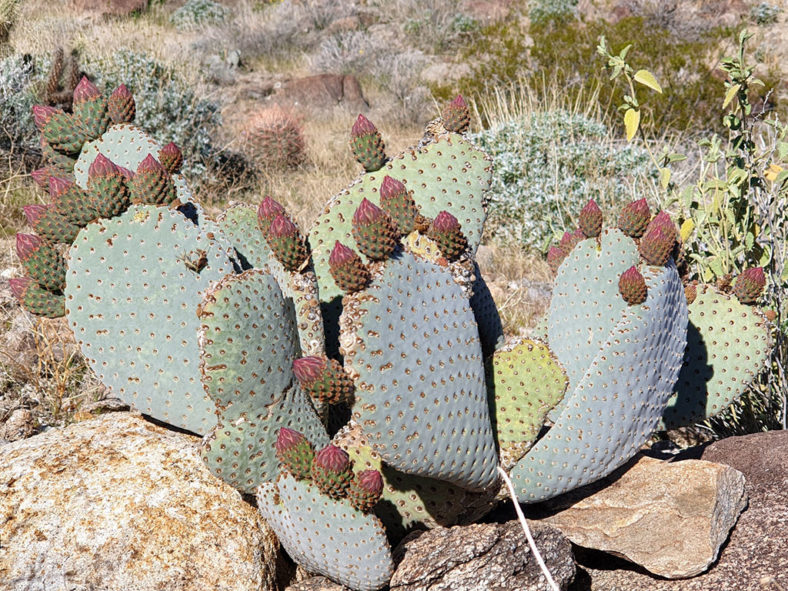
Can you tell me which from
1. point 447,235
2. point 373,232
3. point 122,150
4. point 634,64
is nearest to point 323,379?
point 373,232

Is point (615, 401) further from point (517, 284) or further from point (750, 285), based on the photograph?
point (517, 284)

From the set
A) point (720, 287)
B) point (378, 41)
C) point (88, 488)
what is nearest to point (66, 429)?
point (88, 488)

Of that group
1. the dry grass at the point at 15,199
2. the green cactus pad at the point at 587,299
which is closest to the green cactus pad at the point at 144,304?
the green cactus pad at the point at 587,299

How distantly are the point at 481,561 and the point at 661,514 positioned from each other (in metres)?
0.63

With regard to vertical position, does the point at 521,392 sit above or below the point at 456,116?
below

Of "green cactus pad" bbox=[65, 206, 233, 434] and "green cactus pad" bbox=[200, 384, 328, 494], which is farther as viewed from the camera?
"green cactus pad" bbox=[65, 206, 233, 434]

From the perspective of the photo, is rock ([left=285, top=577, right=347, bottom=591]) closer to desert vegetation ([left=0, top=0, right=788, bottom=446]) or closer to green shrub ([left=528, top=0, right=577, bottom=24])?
desert vegetation ([left=0, top=0, right=788, bottom=446])

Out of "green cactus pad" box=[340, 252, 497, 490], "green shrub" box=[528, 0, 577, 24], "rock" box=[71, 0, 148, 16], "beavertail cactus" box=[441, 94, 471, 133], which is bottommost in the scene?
"green shrub" box=[528, 0, 577, 24]

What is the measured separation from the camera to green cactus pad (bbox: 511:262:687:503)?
2105mm

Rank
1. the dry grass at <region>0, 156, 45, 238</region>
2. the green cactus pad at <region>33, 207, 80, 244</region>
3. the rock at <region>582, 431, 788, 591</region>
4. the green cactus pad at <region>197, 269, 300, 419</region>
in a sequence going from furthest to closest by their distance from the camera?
the dry grass at <region>0, 156, 45, 238</region> → the green cactus pad at <region>33, 207, 80, 244</region> → the rock at <region>582, 431, 788, 591</region> → the green cactus pad at <region>197, 269, 300, 419</region>

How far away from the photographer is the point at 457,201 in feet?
7.93

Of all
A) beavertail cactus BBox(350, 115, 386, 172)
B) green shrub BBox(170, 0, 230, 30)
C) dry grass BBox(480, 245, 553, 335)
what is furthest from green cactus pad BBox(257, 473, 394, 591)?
green shrub BBox(170, 0, 230, 30)

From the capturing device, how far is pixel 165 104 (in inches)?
293

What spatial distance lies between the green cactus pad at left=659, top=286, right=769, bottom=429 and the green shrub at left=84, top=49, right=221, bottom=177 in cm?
524
